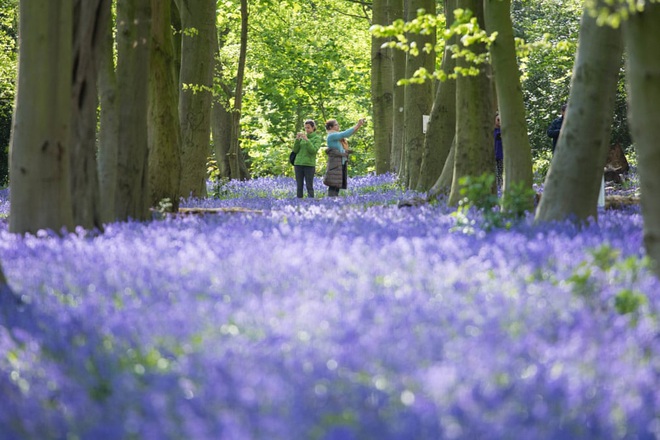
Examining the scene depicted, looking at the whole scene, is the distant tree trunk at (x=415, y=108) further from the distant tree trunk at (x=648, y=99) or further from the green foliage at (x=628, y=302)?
the green foliage at (x=628, y=302)

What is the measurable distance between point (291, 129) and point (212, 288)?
5211 centimetres

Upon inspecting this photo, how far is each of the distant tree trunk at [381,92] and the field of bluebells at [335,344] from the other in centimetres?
2747

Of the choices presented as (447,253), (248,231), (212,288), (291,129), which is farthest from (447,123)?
(291,129)

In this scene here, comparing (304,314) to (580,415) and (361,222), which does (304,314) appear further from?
(361,222)

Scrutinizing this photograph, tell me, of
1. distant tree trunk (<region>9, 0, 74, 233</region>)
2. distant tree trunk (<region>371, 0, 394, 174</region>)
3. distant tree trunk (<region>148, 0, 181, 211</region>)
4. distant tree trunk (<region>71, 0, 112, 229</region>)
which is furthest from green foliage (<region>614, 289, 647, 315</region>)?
distant tree trunk (<region>371, 0, 394, 174</region>)

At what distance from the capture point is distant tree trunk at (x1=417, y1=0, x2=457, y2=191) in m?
20.0

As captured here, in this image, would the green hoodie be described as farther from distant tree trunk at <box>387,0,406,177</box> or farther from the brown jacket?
distant tree trunk at <box>387,0,406,177</box>

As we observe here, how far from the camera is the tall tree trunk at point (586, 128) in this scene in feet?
30.6

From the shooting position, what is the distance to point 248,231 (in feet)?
30.4

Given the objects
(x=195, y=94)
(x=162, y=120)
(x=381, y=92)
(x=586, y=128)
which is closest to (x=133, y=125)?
(x=162, y=120)

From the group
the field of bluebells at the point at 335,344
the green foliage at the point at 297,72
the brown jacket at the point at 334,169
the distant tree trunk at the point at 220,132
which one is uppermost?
the green foliage at the point at 297,72

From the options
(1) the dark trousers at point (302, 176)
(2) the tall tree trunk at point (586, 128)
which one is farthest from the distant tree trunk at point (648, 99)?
(1) the dark trousers at point (302, 176)

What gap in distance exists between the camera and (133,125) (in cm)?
1233

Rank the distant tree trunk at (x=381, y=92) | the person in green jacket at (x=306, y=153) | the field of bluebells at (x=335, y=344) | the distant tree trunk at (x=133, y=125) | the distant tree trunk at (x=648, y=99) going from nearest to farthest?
the field of bluebells at (x=335, y=344)
the distant tree trunk at (x=648, y=99)
the distant tree trunk at (x=133, y=125)
the person in green jacket at (x=306, y=153)
the distant tree trunk at (x=381, y=92)
